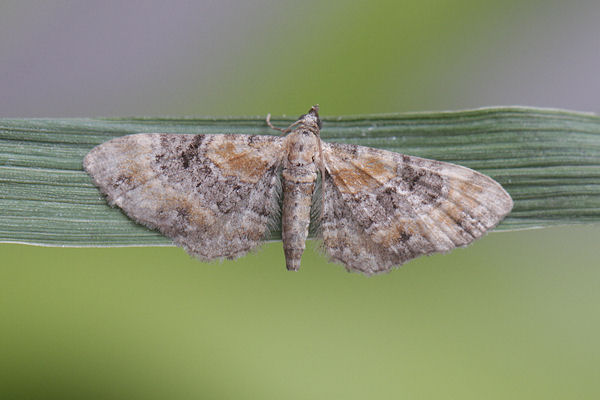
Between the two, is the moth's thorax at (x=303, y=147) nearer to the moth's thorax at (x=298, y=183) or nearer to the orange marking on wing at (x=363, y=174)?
the moth's thorax at (x=298, y=183)

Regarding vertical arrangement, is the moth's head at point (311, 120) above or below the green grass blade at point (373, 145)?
above

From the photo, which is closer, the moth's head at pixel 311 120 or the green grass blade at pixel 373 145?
the green grass blade at pixel 373 145

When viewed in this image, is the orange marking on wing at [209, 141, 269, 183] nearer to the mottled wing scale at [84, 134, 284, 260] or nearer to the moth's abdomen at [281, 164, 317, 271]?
the mottled wing scale at [84, 134, 284, 260]

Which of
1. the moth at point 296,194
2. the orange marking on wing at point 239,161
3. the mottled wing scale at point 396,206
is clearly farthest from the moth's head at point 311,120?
the orange marking on wing at point 239,161

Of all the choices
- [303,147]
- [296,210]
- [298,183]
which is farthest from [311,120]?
[296,210]

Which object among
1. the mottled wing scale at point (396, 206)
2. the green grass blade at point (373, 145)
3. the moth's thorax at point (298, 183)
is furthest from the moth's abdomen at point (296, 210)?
the green grass blade at point (373, 145)

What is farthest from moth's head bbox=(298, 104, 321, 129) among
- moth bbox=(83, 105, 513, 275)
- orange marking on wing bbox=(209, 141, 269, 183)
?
orange marking on wing bbox=(209, 141, 269, 183)

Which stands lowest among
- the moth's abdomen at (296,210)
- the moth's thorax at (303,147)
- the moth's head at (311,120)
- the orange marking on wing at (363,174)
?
the moth's abdomen at (296,210)

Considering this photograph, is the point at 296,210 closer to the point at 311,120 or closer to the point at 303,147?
the point at 303,147
